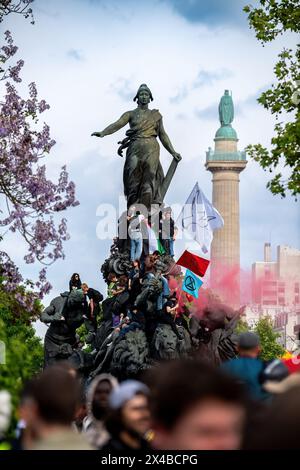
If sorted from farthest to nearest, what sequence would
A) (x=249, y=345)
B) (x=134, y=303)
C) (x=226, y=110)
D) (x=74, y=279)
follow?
(x=226, y=110), (x=74, y=279), (x=134, y=303), (x=249, y=345)

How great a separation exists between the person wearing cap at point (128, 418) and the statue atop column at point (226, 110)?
147473 millimetres

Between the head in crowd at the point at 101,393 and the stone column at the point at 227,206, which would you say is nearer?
the head in crowd at the point at 101,393

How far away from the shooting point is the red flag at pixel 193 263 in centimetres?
2980

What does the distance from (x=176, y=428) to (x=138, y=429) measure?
2.87 m

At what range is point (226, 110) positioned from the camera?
16000 cm

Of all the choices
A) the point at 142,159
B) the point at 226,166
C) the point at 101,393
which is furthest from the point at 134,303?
the point at 226,166

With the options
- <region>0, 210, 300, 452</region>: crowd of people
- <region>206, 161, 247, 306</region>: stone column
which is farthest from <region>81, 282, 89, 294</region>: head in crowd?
<region>206, 161, 247, 306</region>: stone column

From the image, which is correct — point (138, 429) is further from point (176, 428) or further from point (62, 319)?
point (62, 319)

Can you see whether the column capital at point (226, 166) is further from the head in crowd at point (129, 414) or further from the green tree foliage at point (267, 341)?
the head in crowd at point (129, 414)

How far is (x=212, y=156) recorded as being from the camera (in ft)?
Result: 503

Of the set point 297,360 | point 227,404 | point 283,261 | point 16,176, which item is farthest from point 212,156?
point 227,404

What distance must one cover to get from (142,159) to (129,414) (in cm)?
2322

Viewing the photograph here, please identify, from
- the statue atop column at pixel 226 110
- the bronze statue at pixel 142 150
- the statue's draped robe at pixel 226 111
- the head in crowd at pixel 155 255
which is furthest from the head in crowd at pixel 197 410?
the statue's draped robe at pixel 226 111

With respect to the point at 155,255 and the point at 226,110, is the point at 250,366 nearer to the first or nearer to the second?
the point at 155,255
